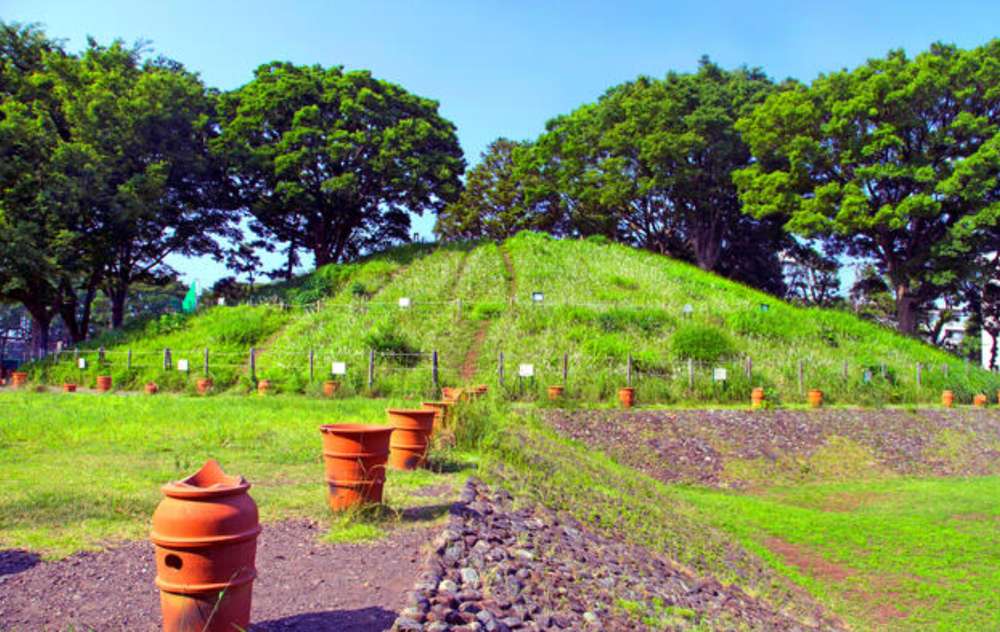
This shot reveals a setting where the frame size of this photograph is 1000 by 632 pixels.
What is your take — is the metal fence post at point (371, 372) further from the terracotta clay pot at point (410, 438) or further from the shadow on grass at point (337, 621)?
the shadow on grass at point (337, 621)

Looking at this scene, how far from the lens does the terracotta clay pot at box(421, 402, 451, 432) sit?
398 inches

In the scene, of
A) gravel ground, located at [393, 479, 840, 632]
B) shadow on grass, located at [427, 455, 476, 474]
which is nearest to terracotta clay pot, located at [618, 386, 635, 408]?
shadow on grass, located at [427, 455, 476, 474]

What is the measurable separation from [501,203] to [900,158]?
2114 centimetres

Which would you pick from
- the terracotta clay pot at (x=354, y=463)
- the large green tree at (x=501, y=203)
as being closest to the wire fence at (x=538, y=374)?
the terracotta clay pot at (x=354, y=463)

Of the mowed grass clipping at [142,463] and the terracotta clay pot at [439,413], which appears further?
the terracotta clay pot at [439,413]

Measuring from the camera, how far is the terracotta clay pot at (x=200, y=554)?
338 cm

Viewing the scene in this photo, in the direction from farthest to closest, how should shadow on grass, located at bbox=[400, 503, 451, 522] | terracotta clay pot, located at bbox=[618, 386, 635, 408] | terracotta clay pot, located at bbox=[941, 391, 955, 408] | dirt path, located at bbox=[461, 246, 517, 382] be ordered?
terracotta clay pot, located at bbox=[941, 391, 955, 408], dirt path, located at bbox=[461, 246, 517, 382], terracotta clay pot, located at bbox=[618, 386, 635, 408], shadow on grass, located at bbox=[400, 503, 451, 522]

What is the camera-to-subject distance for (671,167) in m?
34.0

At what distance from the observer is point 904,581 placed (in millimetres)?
7668

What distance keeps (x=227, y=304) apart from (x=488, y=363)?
47.0 feet

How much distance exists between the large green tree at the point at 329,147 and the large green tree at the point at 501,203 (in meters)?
7.54

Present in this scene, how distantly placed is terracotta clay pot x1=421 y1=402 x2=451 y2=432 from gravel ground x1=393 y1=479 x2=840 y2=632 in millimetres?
2743

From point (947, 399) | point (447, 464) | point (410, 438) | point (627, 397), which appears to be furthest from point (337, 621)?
point (947, 399)

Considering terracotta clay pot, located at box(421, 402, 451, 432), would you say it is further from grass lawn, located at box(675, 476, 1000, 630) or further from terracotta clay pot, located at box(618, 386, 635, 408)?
terracotta clay pot, located at box(618, 386, 635, 408)
